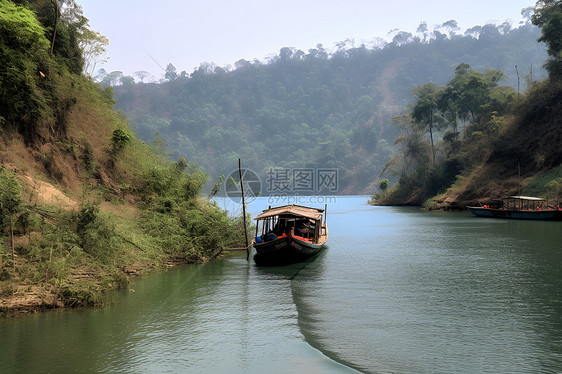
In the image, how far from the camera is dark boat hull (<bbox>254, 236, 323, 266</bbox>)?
20.5m

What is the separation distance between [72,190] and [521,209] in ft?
132

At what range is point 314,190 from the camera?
486ft

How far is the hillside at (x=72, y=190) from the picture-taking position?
1357 cm

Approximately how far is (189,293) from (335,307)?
5.32 metres

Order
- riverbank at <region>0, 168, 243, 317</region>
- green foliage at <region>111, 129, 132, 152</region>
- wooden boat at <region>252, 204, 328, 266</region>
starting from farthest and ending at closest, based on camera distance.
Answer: green foliage at <region>111, 129, 132, 152</region>
wooden boat at <region>252, 204, 328, 266</region>
riverbank at <region>0, 168, 243, 317</region>

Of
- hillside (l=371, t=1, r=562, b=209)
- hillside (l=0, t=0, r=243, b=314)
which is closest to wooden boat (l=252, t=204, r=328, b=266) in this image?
hillside (l=0, t=0, r=243, b=314)

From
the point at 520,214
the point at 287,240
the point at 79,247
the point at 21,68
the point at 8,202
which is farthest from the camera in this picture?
the point at 520,214

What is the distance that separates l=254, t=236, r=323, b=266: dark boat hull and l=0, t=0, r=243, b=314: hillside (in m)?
2.49

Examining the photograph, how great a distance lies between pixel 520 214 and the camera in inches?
1666

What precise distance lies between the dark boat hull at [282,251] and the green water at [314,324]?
91 centimetres

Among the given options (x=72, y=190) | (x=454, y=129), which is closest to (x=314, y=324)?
(x=72, y=190)

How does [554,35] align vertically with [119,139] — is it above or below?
above

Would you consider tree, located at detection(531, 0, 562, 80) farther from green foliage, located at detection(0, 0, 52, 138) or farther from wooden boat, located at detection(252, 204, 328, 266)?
green foliage, located at detection(0, 0, 52, 138)

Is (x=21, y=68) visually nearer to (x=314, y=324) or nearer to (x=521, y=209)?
(x=314, y=324)
